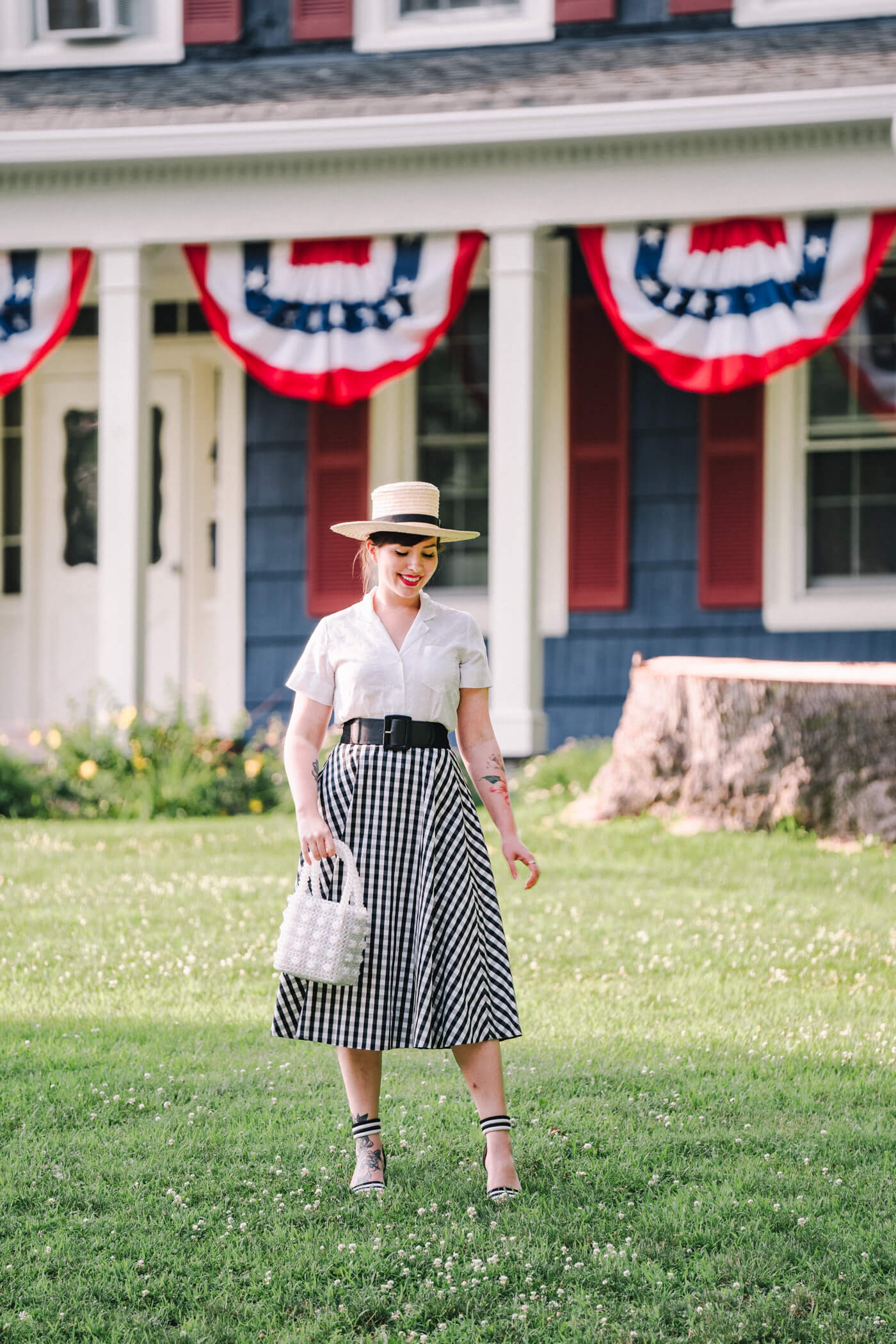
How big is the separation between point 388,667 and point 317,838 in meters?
0.41

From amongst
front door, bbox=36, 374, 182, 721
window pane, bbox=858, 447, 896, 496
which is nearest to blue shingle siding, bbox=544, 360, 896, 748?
window pane, bbox=858, 447, 896, 496

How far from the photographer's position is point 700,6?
1045 centimetres

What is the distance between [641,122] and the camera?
29.8ft

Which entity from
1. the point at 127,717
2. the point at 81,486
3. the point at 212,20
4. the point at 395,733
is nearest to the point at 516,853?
the point at 395,733

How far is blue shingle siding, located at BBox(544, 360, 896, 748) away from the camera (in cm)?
1094

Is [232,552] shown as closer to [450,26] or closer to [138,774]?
[138,774]

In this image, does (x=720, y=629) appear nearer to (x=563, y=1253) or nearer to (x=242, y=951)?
(x=242, y=951)

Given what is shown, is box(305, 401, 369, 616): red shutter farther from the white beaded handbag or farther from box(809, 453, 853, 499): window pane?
the white beaded handbag

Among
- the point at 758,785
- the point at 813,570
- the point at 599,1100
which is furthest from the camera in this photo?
the point at 813,570

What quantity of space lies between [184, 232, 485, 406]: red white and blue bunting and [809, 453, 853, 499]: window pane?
2834 mm

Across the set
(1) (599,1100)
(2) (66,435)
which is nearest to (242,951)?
(1) (599,1100)

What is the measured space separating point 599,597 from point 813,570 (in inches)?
57.5

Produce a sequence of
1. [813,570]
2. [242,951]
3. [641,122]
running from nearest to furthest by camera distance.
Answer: [242,951] < [641,122] < [813,570]

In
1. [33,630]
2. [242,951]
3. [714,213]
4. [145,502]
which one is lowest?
[242,951]
